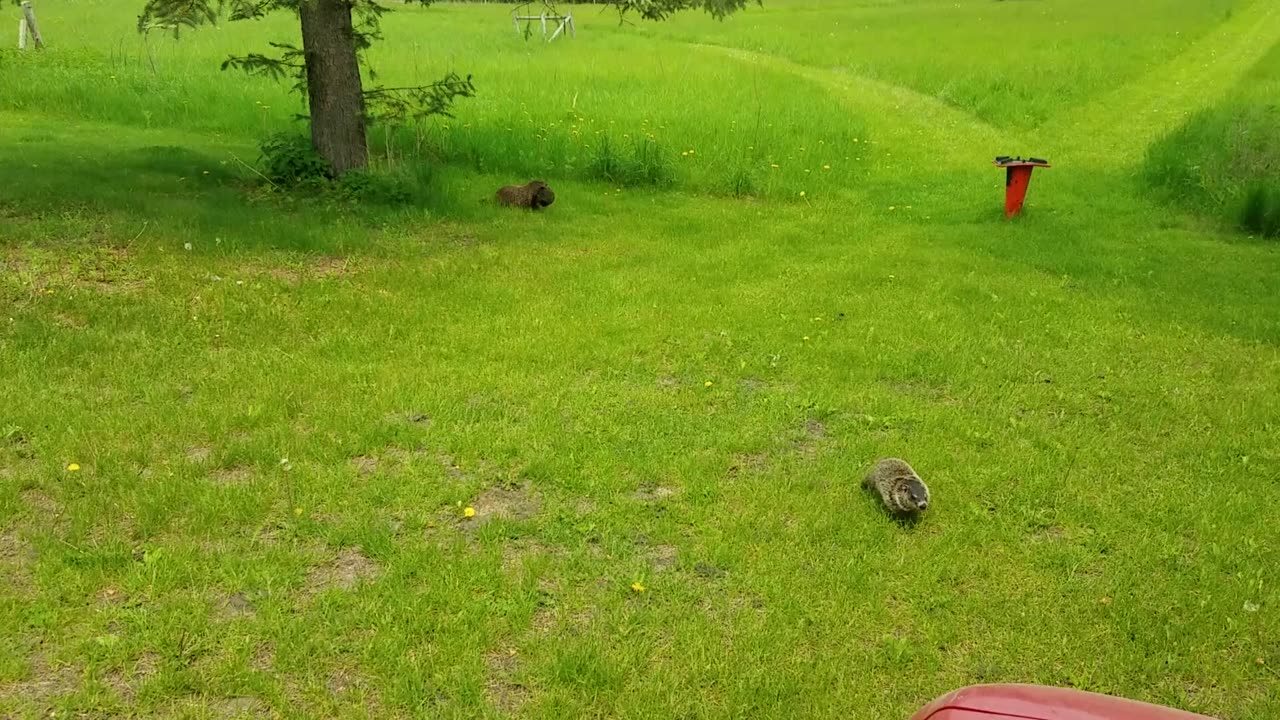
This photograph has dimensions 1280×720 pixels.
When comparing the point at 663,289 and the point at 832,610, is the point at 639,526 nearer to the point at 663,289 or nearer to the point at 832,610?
the point at 832,610

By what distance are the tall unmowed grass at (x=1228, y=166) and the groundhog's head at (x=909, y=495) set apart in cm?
750

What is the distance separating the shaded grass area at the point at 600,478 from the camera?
10.6 ft

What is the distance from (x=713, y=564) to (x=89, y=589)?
2417mm

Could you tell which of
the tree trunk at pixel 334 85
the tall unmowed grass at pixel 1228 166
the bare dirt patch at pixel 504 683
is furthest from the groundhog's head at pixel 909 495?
the tall unmowed grass at pixel 1228 166

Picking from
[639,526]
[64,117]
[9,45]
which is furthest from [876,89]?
[9,45]

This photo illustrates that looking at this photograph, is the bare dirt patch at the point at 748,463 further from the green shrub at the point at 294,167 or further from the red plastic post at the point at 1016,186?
the green shrub at the point at 294,167

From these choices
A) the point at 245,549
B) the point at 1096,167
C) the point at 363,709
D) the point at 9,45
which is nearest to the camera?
the point at 363,709

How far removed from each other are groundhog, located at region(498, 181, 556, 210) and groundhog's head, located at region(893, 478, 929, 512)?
606 centimetres

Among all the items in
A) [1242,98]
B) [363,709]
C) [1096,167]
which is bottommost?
[363,709]

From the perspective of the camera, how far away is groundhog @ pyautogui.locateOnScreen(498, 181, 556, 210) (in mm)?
9344

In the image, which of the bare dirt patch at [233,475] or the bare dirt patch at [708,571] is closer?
the bare dirt patch at [708,571]

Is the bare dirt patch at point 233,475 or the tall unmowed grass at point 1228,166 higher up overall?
the tall unmowed grass at point 1228,166

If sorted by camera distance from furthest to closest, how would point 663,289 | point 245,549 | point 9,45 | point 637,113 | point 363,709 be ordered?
point 9,45 → point 637,113 → point 663,289 → point 245,549 → point 363,709

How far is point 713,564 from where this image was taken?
12.5 feet
